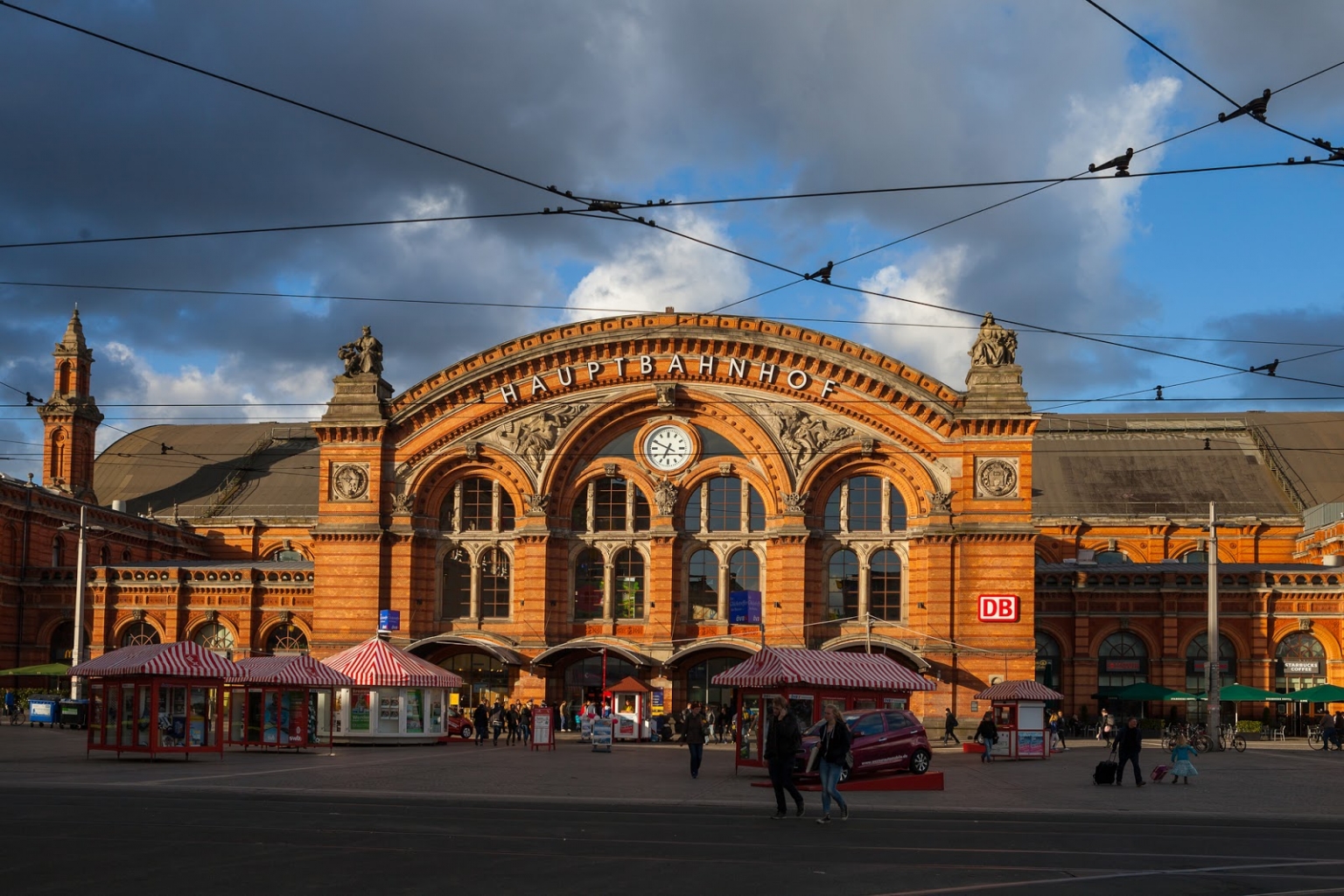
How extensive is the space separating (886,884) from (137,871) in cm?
763

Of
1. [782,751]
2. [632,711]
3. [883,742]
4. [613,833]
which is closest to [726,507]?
[632,711]

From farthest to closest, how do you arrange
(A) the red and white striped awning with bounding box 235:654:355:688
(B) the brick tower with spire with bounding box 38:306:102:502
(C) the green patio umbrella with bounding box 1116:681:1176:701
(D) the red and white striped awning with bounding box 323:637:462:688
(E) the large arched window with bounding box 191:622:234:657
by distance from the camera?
(B) the brick tower with spire with bounding box 38:306:102:502
(E) the large arched window with bounding box 191:622:234:657
(C) the green patio umbrella with bounding box 1116:681:1176:701
(D) the red and white striped awning with bounding box 323:637:462:688
(A) the red and white striped awning with bounding box 235:654:355:688

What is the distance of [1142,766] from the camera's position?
40844mm

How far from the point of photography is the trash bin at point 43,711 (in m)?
57.6

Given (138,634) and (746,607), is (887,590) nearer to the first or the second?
(746,607)

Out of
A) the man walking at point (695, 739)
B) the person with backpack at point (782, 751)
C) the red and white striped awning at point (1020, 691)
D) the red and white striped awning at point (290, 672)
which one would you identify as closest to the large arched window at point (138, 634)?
the red and white striped awning at point (290, 672)

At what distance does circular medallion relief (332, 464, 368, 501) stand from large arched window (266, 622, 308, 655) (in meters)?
10.2

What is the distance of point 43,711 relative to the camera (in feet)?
189

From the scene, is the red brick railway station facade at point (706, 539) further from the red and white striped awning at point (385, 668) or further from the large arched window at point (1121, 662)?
the red and white striped awning at point (385, 668)

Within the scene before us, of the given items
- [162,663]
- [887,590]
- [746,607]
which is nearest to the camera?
[162,663]

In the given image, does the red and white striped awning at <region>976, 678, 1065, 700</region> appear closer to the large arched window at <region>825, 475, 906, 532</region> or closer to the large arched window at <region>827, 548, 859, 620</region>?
the large arched window at <region>827, 548, 859, 620</region>

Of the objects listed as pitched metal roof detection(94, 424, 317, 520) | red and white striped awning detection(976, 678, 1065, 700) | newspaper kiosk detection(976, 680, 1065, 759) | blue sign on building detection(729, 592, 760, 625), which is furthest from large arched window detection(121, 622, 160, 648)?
newspaper kiosk detection(976, 680, 1065, 759)

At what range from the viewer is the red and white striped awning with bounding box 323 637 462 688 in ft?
150

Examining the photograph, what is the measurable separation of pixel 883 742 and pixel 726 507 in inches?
948
